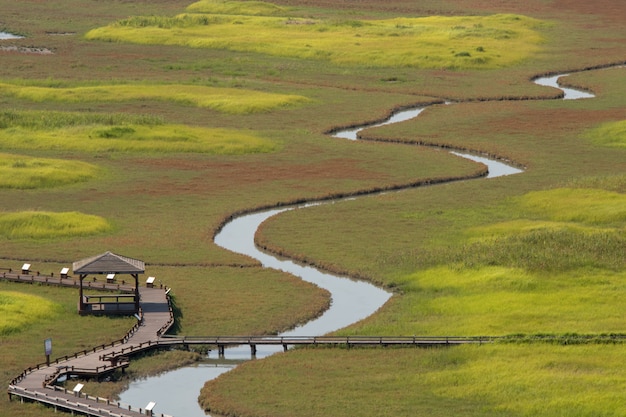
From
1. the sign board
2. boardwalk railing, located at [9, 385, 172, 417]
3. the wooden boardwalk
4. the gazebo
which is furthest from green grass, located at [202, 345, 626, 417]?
the gazebo

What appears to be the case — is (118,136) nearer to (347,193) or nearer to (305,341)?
(347,193)

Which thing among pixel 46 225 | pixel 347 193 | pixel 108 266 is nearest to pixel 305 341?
pixel 108 266

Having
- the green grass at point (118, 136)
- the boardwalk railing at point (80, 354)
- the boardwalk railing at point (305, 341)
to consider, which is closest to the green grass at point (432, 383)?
the boardwalk railing at point (305, 341)

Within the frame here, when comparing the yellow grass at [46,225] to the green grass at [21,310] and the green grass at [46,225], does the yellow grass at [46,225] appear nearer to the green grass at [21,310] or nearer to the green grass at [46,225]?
the green grass at [46,225]

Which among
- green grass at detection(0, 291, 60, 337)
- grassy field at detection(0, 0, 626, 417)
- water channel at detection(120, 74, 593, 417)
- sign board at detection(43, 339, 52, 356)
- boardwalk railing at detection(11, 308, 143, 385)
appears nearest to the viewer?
water channel at detection(120, 74, 593, 417)

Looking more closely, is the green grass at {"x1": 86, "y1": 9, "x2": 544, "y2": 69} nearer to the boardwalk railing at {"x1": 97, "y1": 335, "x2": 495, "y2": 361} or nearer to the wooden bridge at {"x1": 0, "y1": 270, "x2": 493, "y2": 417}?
the wooden bridge at {"x1": 0, "y1": 270, "x2": 493, "y2": 417}

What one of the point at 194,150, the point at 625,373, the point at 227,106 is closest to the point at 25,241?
the point at 194,150
